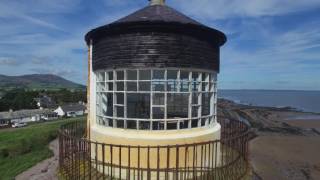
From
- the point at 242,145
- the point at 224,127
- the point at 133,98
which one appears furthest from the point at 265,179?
the point at 133,98

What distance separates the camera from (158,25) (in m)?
11.0

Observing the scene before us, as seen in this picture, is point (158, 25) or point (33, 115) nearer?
point (158, 25)

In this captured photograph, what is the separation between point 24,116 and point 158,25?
76562 millimetres

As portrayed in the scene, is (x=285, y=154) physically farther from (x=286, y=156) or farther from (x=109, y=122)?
(x=109, y=122)

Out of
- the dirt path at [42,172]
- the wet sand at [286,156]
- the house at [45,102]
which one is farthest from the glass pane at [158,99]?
the house at [45,102]

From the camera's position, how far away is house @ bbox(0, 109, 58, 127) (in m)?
74.8

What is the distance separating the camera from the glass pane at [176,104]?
1323cm

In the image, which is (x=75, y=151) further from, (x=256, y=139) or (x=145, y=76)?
(x=256, y=139)

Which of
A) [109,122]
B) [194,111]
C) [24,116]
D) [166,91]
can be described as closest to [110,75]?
[109,122]

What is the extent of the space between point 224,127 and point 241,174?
4.84 m

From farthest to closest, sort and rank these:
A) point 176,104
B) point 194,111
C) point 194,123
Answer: point 176,104
point 194,111
point 194,123

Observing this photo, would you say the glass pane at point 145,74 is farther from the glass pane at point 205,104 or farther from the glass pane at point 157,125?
the glass pane at point 205,104

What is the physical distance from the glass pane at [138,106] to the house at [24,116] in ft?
227

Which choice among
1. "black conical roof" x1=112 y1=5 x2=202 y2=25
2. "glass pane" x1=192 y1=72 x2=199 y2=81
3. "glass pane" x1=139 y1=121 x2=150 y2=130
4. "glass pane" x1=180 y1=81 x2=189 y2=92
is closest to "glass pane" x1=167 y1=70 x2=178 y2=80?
"glass pane" x1=180 y1=81 x2=189 y2=92
